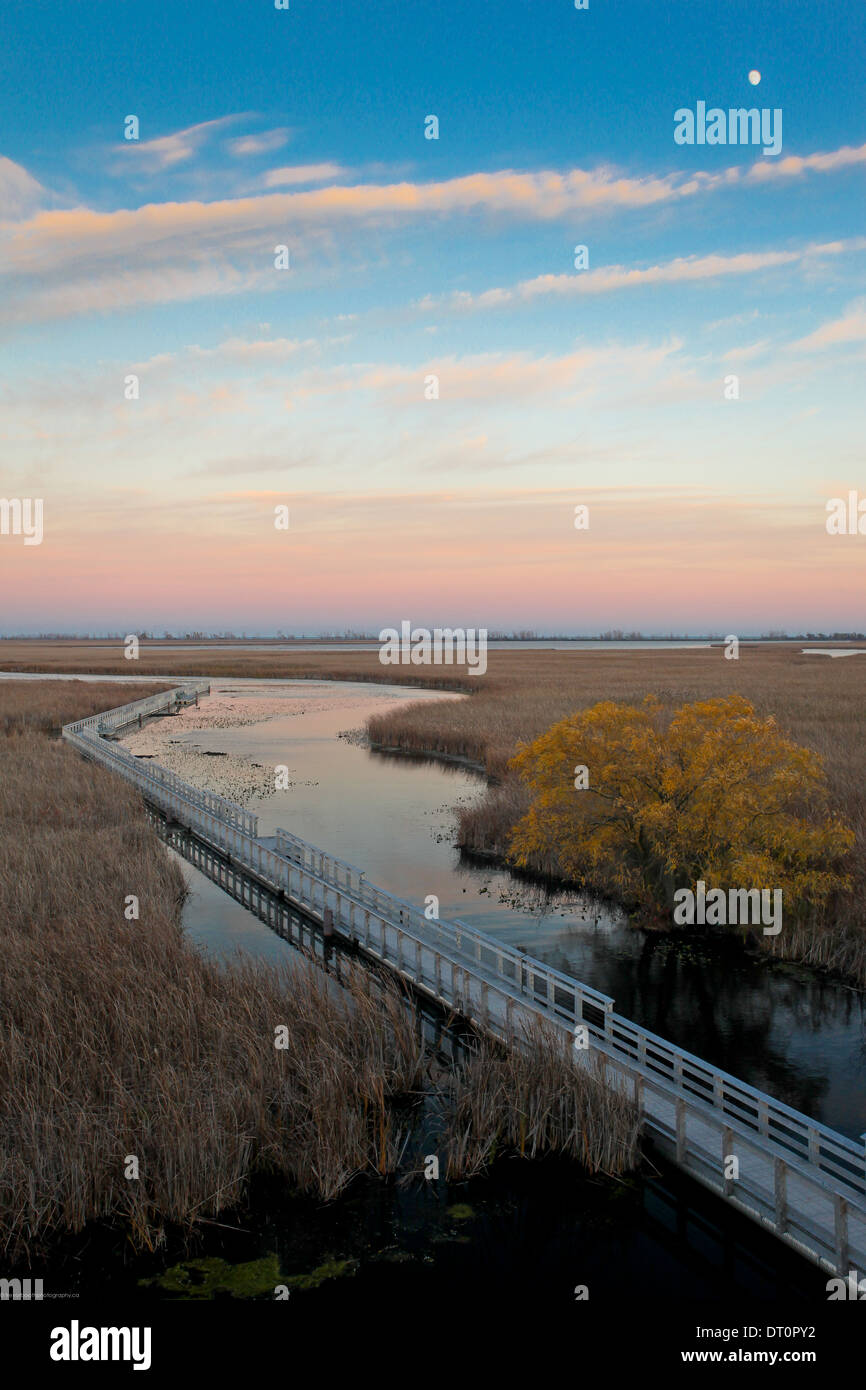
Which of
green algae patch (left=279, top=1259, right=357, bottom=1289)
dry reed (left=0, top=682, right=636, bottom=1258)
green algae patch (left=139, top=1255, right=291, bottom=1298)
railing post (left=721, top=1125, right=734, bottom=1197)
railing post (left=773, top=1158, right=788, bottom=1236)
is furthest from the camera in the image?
railing post (left=721, top=1125, right=734, bottom=1197)

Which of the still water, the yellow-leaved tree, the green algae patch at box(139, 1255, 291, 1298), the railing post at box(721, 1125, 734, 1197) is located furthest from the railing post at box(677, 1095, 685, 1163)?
the yellow-leaved tree

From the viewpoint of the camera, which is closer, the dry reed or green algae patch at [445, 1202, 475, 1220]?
the dry reed

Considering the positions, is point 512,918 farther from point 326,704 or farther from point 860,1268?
point 326,704

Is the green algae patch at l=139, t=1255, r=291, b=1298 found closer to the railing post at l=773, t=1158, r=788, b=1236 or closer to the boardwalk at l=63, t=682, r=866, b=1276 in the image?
the boardwalk at l=63, t=682, r=866, b=1276

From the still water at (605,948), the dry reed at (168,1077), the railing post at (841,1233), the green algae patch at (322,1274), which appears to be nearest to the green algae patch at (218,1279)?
the green algae patch at (322,1274)

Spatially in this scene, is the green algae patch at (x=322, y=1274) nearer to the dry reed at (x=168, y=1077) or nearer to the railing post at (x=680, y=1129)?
the dry reed at (x=168, y=1077)
